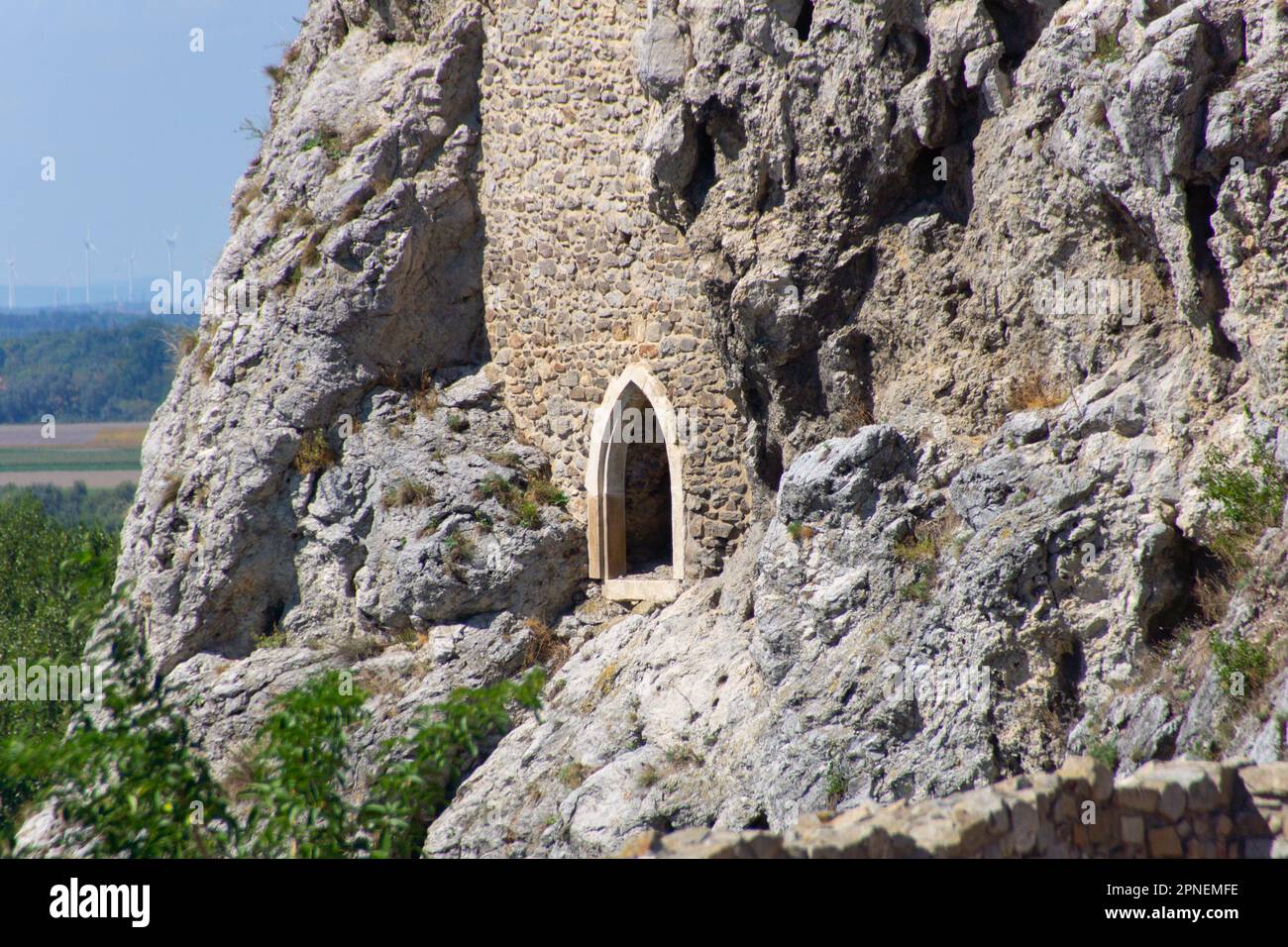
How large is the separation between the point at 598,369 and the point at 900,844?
884cm

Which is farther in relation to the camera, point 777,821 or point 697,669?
point 697,669

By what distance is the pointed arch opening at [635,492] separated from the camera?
1342 cm

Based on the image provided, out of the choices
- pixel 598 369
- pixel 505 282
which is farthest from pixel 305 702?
pixel 505 282

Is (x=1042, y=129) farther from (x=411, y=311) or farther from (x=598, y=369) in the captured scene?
(x=411, y=311)

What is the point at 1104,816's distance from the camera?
20.5 feet

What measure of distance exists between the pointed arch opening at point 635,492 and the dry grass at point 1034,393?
4.09m

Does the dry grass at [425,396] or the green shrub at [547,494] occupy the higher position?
the dry grass at [425,396]

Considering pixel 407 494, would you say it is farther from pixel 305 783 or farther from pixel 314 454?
pixel 305 783

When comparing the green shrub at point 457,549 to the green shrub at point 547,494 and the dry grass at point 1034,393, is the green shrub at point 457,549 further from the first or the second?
the dry grass at point 1034,393

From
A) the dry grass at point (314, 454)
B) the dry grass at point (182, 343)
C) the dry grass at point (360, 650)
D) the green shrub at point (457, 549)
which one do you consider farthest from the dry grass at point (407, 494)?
the dry grass at point (182, 343)

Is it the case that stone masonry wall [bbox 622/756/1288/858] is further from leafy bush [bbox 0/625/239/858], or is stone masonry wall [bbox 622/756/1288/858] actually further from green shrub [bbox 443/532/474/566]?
green shrub [bbox 443/532/474/566]

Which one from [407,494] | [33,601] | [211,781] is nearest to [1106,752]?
[211,781]

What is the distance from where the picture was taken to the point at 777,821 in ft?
31.3
